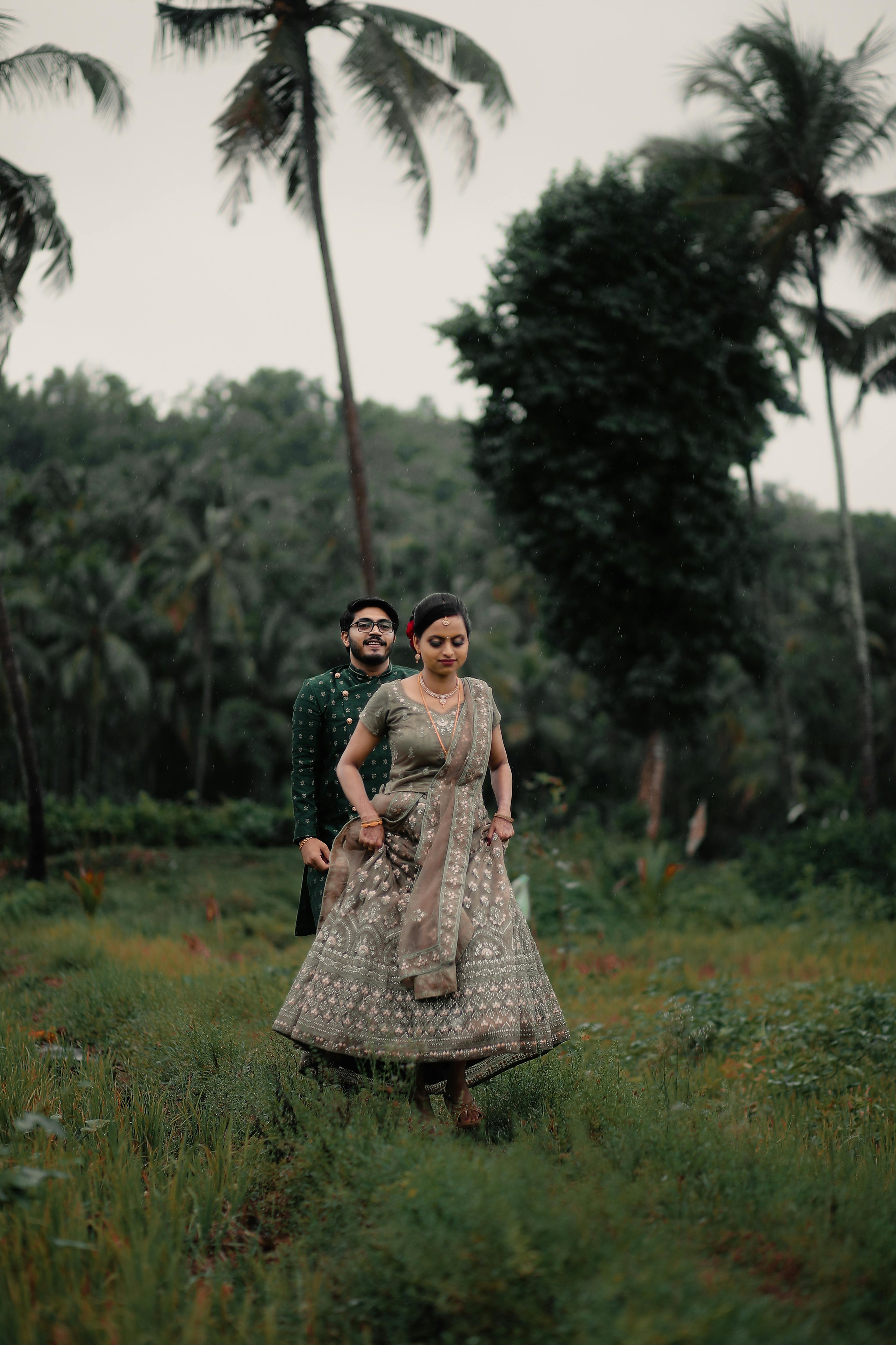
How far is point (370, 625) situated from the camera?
492 cm

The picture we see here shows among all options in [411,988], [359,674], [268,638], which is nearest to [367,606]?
[359,674]

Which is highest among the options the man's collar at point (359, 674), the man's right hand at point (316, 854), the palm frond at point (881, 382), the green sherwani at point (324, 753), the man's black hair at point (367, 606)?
the palm frond at point (881, 382)

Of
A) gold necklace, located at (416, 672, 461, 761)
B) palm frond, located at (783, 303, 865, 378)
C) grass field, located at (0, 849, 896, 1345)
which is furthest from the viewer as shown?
palm frond, located at (783, 303, 865, 378)

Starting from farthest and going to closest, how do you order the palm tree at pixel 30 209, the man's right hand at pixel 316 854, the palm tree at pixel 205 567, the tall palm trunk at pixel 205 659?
the tall palm trunk at pixel 205 659 → the palm tree at pixel 205 567 → the palm tree at pixel 30 209 → the man's right hand at pixel 316 854

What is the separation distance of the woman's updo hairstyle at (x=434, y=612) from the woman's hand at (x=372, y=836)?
0.70m

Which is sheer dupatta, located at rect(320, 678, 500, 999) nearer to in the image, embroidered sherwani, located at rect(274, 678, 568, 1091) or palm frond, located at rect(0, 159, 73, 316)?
embroidered sherwani, located at rect(274, 678, 568, 1091)

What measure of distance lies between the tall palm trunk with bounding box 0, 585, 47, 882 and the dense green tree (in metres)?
8.10

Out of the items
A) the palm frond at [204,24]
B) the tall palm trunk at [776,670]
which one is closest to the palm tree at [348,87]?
the palm frond at [204,24]

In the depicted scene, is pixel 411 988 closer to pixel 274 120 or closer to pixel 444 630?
pixel 444 630

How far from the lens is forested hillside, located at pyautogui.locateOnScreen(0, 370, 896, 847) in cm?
3169

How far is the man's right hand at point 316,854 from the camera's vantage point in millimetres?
4582

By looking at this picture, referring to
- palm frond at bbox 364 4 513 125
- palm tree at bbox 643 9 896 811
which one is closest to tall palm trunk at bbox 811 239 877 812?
palm tree at bbox 643 9 896 811

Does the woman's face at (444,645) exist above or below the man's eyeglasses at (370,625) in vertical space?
below

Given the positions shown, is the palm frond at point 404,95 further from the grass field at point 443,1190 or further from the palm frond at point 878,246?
the grass field at point 443,1190
